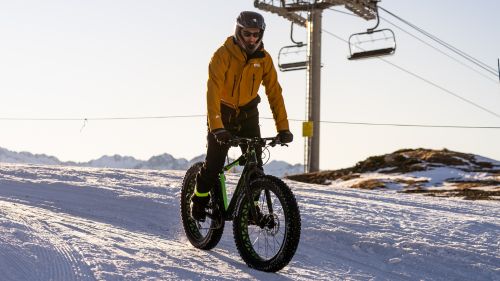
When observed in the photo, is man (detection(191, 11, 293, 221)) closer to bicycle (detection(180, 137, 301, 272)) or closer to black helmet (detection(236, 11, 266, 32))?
black helmet (detection(236, 11, 266, 32))

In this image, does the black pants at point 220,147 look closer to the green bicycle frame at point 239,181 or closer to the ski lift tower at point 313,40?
the green bicycle frame at point 239,181

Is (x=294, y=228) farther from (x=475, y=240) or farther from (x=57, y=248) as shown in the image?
(x=475, y=240)

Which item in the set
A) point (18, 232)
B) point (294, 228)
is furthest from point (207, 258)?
point (18, 232)

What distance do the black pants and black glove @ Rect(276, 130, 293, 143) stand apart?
417 millimetres

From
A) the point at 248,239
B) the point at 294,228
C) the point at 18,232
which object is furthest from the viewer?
the point at 18,232

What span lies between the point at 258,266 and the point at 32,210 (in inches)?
161

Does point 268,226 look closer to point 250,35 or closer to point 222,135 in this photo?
point 222,135

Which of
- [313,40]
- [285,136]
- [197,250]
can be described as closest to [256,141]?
[285,136]

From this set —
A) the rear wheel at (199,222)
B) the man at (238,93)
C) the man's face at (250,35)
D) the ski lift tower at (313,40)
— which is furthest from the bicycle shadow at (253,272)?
the ski lift tower at (313,40)

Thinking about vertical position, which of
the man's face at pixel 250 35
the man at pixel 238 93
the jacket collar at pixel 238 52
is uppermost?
the man's face at pixel 250 35

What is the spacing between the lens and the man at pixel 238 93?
604cm

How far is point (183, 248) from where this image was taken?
6.81 m

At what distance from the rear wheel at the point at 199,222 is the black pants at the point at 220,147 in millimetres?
Answer: 196

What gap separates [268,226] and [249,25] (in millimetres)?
1721
